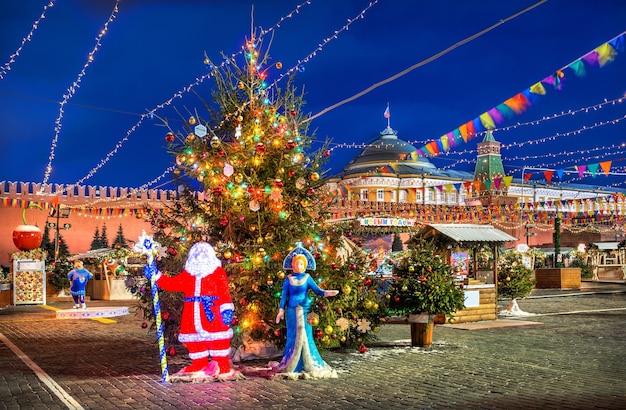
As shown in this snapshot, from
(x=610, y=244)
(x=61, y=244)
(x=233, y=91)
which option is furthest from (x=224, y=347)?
(x=610, y=244)

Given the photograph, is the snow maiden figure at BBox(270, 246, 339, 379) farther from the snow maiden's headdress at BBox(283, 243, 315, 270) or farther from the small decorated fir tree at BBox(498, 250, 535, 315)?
the small decorated fir tree at BBox(498, 250, 535, 315)

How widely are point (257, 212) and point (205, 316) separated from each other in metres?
1.93

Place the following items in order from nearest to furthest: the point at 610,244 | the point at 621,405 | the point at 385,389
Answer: the point at 621,405 → the point at 385,389 → the point at 610,244

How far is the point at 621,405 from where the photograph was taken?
20.0ft

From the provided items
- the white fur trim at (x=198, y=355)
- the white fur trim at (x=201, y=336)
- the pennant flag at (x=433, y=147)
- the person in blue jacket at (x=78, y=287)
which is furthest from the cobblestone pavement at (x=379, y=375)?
the pennant flag at (x=433, y=147)

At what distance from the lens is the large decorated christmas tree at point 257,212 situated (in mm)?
8875

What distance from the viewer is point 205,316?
778 cm

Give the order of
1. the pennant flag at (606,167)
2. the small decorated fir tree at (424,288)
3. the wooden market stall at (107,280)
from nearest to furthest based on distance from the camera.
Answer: the small decorated fir tree at (424,288)
the pennant flag at (606,167)
the wooden market stall at (107,280)

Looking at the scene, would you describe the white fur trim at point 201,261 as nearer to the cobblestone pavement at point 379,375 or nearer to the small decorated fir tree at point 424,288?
the cobblestone pavement at point 379,375

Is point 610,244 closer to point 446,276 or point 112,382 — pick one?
point 446,276

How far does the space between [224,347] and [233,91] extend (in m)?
3.93

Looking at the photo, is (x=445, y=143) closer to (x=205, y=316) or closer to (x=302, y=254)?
(x=302, y=254)

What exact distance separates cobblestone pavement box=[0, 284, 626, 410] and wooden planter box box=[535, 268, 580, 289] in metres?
14.6

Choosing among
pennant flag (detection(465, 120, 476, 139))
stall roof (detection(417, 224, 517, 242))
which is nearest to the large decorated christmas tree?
stall roof (detection(417, 224, 517, 242))
